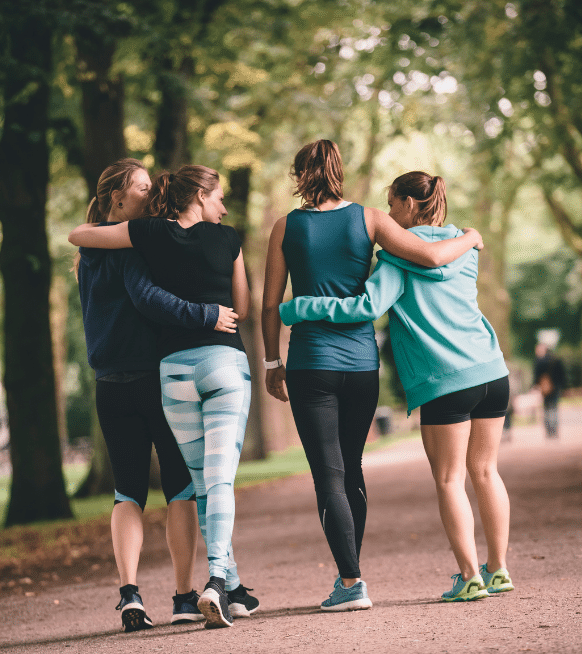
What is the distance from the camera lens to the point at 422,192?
4453 mm

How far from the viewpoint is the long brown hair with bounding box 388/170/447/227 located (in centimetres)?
445

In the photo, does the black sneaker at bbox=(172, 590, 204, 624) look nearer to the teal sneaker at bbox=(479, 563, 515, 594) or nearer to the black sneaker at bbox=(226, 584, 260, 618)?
the black sneaker at bbox=(226, 584, 260, 618)

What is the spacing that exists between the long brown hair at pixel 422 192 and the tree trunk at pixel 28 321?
Result: 7354 mm

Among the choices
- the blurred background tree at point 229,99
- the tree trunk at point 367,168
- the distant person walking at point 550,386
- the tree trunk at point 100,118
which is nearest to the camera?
the blurred background tree at point 229,99

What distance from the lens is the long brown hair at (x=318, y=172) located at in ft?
14.0

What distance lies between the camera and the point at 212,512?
4133 millimetres

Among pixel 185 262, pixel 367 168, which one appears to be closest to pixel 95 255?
pixel 185 262

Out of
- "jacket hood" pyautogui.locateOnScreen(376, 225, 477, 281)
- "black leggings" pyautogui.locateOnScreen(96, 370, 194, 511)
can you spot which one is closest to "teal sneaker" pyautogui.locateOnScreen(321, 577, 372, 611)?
"black leggings" pyautogui.locateOnScreen(96, 370, 194, 511)

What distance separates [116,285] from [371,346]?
129cm

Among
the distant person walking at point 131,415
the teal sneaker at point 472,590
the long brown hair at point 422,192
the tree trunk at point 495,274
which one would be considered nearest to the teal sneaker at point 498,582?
the teal sneaker at point 472,590

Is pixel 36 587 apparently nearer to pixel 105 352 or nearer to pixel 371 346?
pixel 105 352

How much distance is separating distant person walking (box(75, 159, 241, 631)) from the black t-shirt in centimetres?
8

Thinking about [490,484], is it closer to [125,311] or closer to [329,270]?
[329,270]

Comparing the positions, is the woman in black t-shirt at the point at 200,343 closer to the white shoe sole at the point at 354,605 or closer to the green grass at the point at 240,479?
the white shoe sole at the point at 354,605
